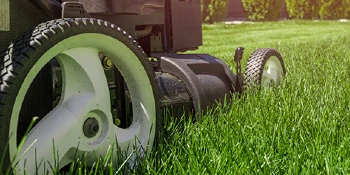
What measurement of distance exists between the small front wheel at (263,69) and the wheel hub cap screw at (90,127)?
4.90 feet

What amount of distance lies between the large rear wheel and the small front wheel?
1.29m

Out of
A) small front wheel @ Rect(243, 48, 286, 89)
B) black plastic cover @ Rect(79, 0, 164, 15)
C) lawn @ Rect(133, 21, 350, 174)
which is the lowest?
lawn @ Rect(133, 21, 350, 174)

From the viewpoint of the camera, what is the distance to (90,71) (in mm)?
1587

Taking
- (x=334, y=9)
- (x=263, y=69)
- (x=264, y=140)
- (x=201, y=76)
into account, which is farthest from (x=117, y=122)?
(x=334, y=9)

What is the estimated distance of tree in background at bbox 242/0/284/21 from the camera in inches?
773

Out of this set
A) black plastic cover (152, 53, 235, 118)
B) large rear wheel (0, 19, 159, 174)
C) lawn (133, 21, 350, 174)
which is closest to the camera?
large rear wheel (0, 19, 159, 174)

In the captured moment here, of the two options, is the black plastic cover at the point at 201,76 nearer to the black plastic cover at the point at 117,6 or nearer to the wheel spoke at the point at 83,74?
the black plastic cover at the point at 117,6

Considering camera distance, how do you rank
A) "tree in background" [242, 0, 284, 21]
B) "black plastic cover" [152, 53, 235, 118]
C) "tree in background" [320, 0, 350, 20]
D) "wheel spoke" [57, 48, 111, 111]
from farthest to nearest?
"tree in background" [242, 0, 284, 21]
"tree in background" [320, 0, 350, 20]
"black plastic cover" [152, 53, 235, 118]
"wheel spoke" [57, 48, 111, 111]

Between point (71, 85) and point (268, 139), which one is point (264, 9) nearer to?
point (268, 139)

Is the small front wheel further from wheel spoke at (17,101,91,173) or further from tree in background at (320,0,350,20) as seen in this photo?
tree in background at (320,0,350,20)

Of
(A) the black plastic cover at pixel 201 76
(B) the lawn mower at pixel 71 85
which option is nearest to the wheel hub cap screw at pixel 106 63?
(B) the lawn mower at pixel 71 85

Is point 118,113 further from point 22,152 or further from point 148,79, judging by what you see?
point 22,152

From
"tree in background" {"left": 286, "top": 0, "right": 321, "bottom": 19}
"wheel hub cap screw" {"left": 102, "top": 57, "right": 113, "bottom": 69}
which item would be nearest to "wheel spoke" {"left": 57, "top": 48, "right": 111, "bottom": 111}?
"wheel hub cap screw" {"left": 102, "top": 57, "right": 113, "bottom": 69}

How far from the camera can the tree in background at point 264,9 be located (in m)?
19.6
